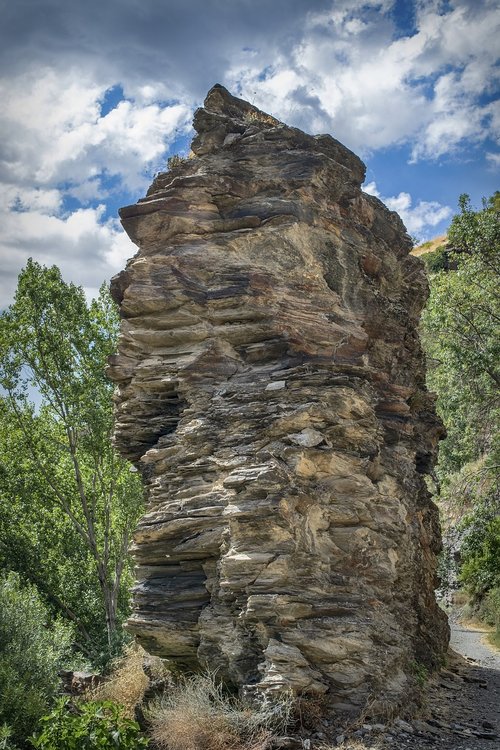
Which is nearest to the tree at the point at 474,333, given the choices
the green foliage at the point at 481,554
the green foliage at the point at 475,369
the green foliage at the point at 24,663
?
the green foliage at the point at 475,369

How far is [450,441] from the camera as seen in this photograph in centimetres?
2616

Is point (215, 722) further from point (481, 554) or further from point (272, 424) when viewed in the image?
point (481, 554)

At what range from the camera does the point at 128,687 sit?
11383 millimetres

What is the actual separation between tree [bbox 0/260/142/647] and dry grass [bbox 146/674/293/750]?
10.5m

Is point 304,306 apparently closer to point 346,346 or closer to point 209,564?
point 346,346

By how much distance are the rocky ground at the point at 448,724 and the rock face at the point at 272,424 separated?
52 centimetres

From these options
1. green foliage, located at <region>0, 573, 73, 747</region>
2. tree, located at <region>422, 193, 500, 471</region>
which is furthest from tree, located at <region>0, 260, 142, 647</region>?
tree, located at <region>422, 193, 500, 471</region>

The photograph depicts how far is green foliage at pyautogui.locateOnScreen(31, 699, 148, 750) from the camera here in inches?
328

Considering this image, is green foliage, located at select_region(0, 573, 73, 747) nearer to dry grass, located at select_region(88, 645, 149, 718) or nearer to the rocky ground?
dry grass, located at select_region(88, 645, 149, 718)

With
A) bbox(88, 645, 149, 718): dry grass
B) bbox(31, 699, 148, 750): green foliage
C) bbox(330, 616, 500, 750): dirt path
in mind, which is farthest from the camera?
bbox(88, 645, 149, 718): dry grass

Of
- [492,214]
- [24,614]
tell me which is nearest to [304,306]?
[24,614]

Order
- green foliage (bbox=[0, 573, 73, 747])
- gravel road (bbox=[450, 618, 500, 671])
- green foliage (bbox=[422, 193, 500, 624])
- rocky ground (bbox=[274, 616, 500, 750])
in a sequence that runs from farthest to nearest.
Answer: green foliage (bbox=[422, 193, 500, 624]) < gravel road (bbox=[450, 618, 500, 671]) < green foliage (bbox=[0, 573, 73, 747]) < rocky ground (bbox=[274, 616, 500, 750])

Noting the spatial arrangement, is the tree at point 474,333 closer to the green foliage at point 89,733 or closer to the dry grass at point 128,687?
the dry grass at point 128,687

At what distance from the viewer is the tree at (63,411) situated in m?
20.1
